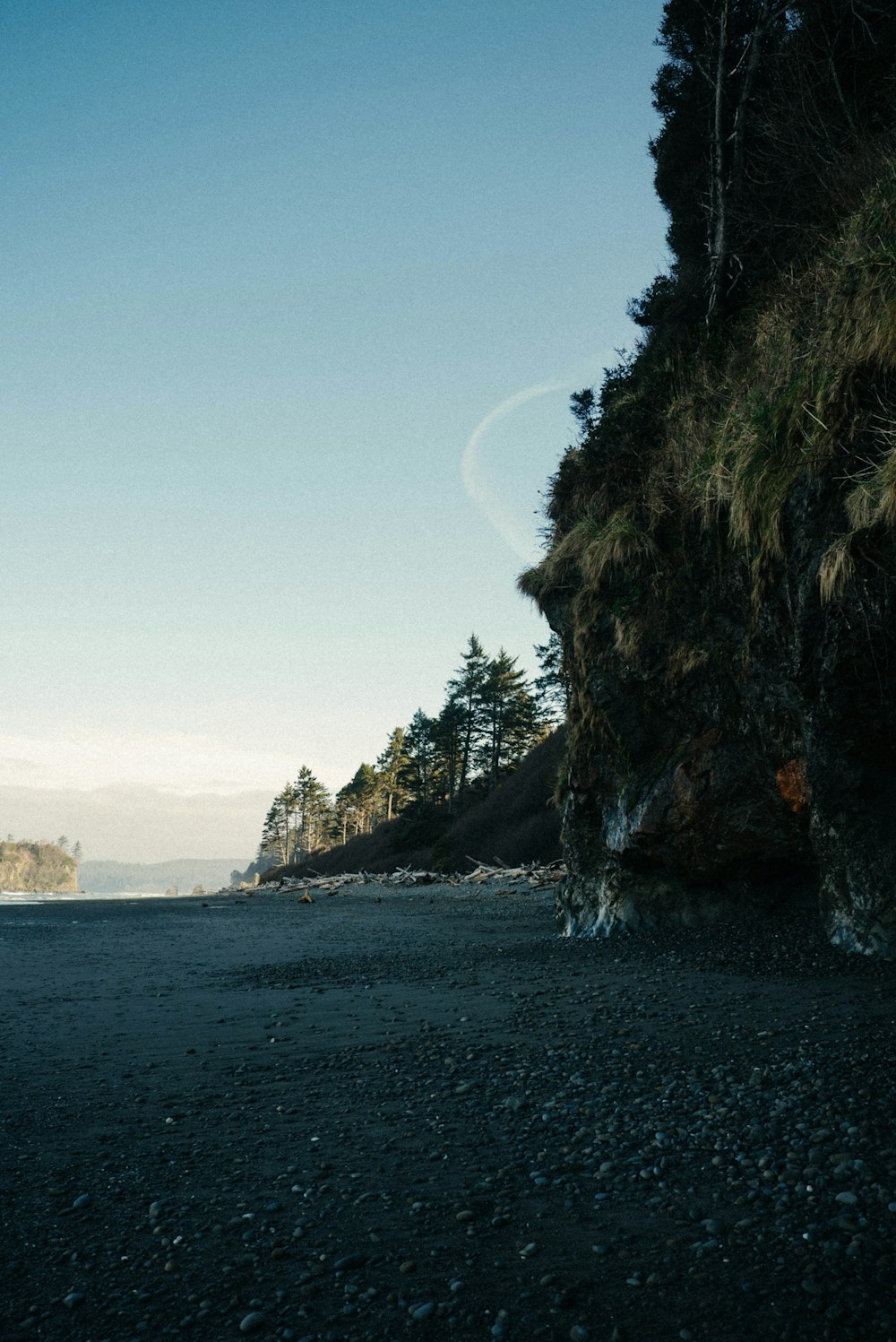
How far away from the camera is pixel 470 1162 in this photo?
3580 mm

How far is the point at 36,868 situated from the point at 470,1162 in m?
176

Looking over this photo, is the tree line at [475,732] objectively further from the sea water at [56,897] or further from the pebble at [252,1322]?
the pebble at [252,1322]

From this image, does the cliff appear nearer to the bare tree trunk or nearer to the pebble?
the bare tree trunk

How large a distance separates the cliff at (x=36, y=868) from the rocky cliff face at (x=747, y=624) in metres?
153

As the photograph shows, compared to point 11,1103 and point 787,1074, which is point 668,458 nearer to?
point 787,1074

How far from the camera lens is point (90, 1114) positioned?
4391 mm

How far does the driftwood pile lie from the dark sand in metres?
12.5

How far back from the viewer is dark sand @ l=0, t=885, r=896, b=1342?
2516 millimetres

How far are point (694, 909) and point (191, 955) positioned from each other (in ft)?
24.9

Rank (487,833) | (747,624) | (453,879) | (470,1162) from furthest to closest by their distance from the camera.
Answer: (487,833), (453,879), (747,624), (470,1162)

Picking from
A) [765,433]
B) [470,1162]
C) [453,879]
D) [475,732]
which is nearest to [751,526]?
[765,433]

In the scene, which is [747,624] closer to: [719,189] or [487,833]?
[719,189]

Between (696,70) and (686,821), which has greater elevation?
(696,70)

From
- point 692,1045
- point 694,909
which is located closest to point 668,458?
point 694,909
